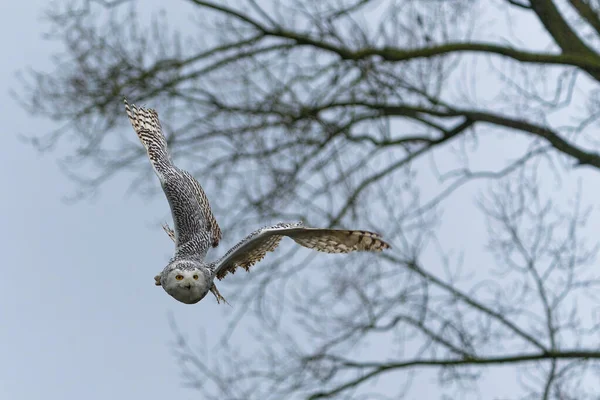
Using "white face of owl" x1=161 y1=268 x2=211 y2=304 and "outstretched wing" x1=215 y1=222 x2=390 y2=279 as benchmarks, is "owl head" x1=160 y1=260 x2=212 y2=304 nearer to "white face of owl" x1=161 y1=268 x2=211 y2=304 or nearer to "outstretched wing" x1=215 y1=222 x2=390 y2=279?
"white face of owl" x1=161 y1=268 x2=211 y2=304

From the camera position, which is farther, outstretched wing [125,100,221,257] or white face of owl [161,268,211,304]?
outstretched wing [125,100,221,257]

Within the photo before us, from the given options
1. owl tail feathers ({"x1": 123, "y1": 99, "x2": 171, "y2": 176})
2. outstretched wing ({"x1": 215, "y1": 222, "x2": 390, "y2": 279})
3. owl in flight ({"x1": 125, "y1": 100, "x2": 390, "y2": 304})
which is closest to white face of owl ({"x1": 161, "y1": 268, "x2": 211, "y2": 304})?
owl in flight ({"x1": 125, "y1": 100, "x2": 390, "y2": 304})

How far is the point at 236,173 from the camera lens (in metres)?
8.01

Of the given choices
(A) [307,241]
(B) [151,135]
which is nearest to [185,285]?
(A) [307,241]

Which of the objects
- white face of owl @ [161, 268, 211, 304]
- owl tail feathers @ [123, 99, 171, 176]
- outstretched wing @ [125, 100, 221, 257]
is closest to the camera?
white face of owl @ [161, 268, 211, 304]

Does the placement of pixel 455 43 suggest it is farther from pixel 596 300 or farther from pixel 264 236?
pixel 264 236

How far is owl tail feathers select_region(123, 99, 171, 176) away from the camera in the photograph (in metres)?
3.11

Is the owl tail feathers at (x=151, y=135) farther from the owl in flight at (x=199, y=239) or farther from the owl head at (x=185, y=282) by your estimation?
the owl head at (x=185, y=282)

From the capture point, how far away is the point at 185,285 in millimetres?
2365

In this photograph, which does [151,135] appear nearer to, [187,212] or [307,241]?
[187,212]

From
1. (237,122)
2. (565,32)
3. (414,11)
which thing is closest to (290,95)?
(237,122)

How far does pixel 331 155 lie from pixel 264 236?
595 cm

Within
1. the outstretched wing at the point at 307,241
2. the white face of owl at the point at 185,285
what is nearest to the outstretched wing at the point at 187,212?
the outstretched wing at the point at 307,241

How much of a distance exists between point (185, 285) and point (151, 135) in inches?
42.8
